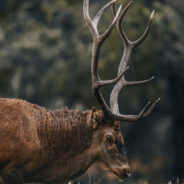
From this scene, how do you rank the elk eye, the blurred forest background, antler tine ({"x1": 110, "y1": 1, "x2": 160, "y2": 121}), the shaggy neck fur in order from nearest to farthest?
the shaggy neck fur → antler tine ({"x1": 110, "y1": 1, "x2": 160, "y2": 121}) → the elk eye → the blurred forest background

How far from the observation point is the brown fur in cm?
738

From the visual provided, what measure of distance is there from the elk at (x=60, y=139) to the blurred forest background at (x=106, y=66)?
27.0ft

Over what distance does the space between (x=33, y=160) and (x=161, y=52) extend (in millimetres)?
10925

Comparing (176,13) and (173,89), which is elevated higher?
(176,13)

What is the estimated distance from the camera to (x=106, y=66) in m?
17.0

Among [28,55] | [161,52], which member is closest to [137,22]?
[161,52]

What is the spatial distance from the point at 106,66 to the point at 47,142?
9.39 metres

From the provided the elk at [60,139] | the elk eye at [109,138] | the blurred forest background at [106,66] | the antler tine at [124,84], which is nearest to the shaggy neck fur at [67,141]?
the elk at [60,139]

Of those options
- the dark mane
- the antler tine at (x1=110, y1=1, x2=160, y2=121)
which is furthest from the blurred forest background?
the dark mane

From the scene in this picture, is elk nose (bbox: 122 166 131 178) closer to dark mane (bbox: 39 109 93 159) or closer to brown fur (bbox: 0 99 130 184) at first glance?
brown fur (bbox: 0 99 130 184)

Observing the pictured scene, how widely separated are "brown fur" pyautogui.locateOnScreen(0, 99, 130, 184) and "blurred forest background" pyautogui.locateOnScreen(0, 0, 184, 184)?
826cm

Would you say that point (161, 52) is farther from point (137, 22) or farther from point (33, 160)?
point (33, 160)

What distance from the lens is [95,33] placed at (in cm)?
801

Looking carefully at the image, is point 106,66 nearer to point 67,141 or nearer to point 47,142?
point 67,141
